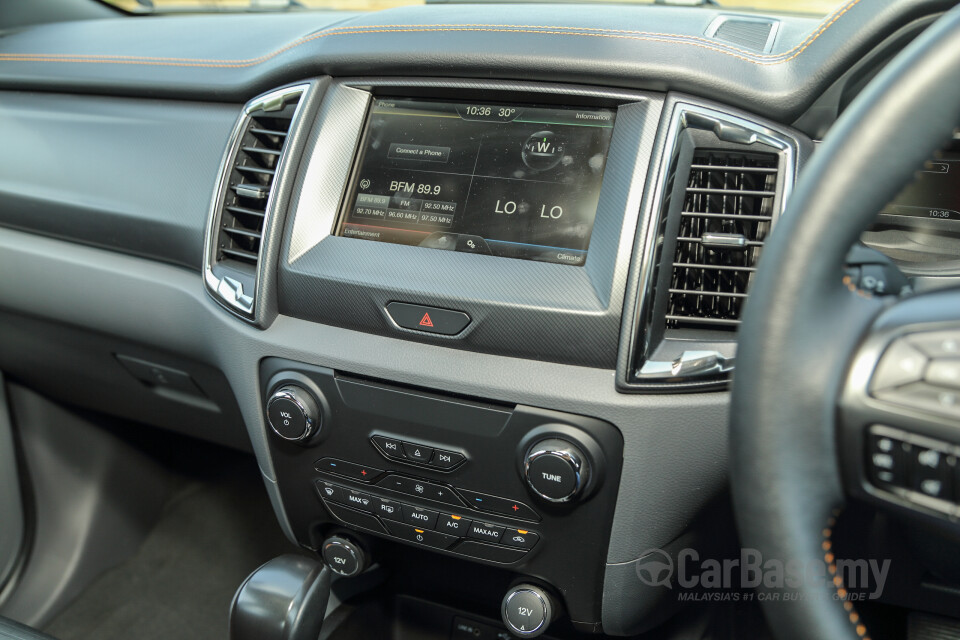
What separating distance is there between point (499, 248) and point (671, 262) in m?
0.24

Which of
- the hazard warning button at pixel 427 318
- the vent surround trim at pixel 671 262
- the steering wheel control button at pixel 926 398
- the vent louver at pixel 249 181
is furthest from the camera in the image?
the vent louver at pixel 249 181

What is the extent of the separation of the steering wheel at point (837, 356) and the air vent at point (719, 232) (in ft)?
1.11

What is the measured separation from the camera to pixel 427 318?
115 cm

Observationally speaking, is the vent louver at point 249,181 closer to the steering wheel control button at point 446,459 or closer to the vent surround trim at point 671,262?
the steering wheel control button at point 446,459

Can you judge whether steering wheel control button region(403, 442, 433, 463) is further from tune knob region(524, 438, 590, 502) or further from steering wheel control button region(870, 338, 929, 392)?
steering wheel control button region(870, 338, 929, 392)

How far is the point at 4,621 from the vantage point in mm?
1274

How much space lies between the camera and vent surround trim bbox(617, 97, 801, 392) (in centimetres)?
103

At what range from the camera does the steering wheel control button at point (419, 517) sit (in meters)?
1.26

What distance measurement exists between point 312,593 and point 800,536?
0.88m

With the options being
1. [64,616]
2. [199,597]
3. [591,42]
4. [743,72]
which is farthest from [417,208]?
[64,616]

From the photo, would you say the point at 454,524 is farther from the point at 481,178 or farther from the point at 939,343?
the point at 939,343

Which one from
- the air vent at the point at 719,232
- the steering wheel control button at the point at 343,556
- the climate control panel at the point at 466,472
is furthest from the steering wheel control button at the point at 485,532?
the air vent at the point at 719,232

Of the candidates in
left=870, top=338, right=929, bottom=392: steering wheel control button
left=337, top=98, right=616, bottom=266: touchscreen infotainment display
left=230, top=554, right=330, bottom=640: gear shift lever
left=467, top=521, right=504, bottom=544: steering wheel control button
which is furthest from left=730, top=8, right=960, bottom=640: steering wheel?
left=230, top=554, right=330, bottom=640: gear shift lever

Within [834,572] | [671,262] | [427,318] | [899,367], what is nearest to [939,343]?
[899,367]
